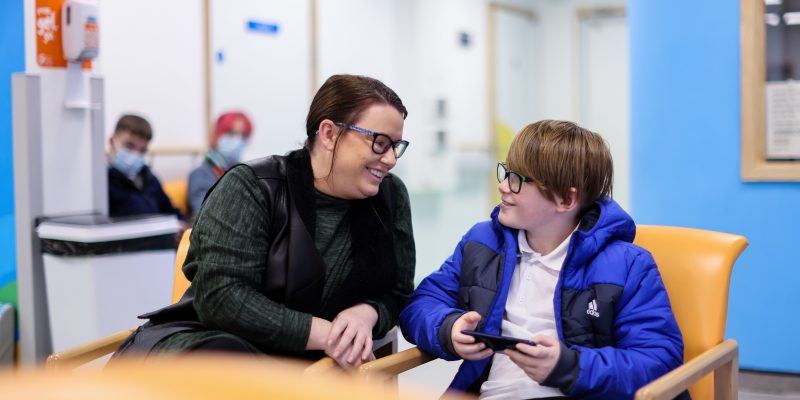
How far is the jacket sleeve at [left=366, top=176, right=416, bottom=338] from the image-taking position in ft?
7.13

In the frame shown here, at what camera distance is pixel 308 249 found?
202 centimetres

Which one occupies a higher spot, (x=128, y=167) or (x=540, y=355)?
(x=128, y=167)

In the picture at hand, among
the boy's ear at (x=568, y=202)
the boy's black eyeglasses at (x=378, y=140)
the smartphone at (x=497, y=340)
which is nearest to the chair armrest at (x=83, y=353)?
the boy's black eyeglasses at (x=378, y=140)

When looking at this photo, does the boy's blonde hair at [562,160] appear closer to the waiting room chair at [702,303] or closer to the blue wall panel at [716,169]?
the waiting room chair at [702,303]

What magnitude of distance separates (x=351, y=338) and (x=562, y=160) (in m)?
0.67

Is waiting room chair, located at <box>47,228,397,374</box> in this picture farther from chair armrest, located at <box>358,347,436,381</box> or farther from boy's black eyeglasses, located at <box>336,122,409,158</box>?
boy's black eyeglasses, located at <box>336,122,409,158</box>

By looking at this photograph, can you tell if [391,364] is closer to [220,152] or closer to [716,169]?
[716,169]

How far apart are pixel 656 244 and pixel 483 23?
5.93 metres

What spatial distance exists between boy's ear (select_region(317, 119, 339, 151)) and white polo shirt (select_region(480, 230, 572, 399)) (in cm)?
55

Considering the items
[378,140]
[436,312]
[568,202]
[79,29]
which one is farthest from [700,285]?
[79,29]

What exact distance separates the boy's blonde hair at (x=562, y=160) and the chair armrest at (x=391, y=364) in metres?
0.51

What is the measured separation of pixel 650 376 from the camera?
1809mm

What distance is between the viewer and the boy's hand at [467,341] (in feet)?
6.26

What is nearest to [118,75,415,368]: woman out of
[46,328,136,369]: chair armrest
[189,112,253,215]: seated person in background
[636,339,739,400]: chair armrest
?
[46,328,136,369]: chair armrest
